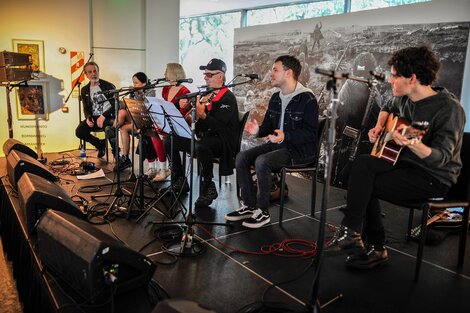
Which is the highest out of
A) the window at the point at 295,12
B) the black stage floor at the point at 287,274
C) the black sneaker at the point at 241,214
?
the window at the point at 295,12

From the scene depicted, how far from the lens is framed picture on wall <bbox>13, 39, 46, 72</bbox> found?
16.4ft

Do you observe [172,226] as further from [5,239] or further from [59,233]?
[5,239]

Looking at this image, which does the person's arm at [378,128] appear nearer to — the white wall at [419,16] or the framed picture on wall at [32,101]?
the white wall at [419,16]

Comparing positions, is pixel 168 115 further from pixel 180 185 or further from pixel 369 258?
pixel 369 258

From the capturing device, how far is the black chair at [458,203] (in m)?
1.98

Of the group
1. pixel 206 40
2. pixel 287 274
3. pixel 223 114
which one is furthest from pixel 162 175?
pixel 206 40

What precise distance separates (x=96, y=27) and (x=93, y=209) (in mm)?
3620

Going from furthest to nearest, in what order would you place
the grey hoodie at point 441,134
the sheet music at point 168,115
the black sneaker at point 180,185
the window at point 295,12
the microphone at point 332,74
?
the window at point 295,12
the black sneaker at point 180,185
the sheet music at point 168,115
the grey hoodie at point 441,134
the microphone at point 332,74

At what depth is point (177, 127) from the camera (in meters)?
2.51

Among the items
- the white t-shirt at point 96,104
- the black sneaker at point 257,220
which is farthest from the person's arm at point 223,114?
the white t-shirt at point 96,104

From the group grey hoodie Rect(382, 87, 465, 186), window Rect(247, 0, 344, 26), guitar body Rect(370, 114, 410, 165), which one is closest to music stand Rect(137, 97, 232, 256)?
A: guitar body Rect(370, 114, 410, 165)

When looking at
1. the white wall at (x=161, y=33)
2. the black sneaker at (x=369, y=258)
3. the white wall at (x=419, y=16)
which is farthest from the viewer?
the white wall at (x=161, y=33)

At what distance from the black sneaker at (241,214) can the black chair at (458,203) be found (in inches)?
44.1

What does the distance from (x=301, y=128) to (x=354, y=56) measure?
1475 millimetres
